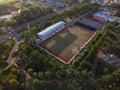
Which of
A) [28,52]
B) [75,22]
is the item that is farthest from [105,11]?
[28,52]

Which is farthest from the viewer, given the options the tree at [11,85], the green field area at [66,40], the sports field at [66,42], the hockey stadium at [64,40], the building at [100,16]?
the building at [100,16]

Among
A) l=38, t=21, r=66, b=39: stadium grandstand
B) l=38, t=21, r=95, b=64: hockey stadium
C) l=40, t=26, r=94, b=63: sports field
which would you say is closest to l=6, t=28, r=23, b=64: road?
Result: l=38, t=21, r=95, b=64: hockey stadium

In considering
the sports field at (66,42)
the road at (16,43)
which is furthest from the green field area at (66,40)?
the road at (16,43)

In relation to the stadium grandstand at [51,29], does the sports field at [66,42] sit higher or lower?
lower

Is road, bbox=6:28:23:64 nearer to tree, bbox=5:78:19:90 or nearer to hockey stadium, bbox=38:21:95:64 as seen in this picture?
hockey stadium, bbox=38:21:95:64

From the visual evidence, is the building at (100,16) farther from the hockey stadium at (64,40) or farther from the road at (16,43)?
the road at (16,43)

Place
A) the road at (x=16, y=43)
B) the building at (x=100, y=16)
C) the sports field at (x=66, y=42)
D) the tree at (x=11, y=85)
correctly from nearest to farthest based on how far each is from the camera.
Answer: the tree at (x=11, y=85), the road at (x=16, y=43), the sports field at (x=66, y=42), the building at (x=100, y=16)
